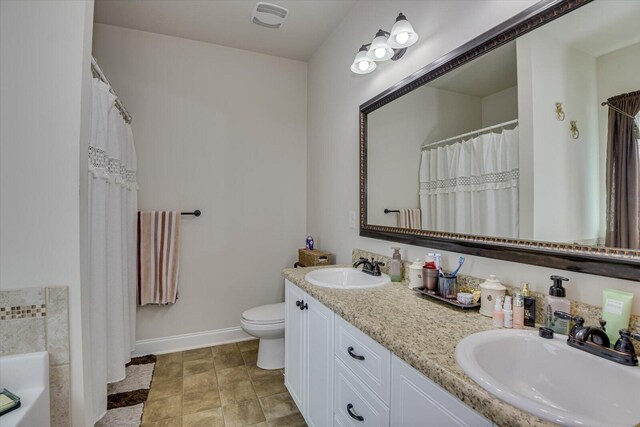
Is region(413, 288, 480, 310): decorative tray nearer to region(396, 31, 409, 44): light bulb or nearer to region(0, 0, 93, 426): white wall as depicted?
region(396, 31, 409, 44): light bulb

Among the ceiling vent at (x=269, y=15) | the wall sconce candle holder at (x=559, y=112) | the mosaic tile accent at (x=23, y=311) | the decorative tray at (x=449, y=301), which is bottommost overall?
the decorative tray at (x=449, y=301)

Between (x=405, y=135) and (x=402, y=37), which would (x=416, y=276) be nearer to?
(x=405, y=135)

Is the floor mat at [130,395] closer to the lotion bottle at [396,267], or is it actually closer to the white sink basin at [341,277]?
the white sink basin at [341,277]

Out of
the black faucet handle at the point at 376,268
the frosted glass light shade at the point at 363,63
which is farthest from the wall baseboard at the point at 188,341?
the frosted glass light shade at the point at 363,63

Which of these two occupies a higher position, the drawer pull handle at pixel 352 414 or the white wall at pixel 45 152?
the white wall at pixel 45 152

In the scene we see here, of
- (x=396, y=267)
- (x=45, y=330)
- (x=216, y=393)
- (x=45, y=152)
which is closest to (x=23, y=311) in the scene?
(x=45, y=330)

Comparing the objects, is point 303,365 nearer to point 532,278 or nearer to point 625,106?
point 532,278

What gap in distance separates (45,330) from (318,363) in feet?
3.51

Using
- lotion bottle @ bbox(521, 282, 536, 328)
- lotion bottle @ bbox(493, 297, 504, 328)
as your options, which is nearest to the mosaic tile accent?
lotion bottle @ bbox(493, 297, 504, 328)

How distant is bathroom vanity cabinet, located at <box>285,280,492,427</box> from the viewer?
29.8 inches

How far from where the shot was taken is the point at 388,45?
5.14 feet

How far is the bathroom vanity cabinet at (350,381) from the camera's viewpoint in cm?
76

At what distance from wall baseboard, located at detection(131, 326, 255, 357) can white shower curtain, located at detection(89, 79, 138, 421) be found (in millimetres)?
235

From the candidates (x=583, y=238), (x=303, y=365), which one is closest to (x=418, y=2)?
(x=583, y=238)
